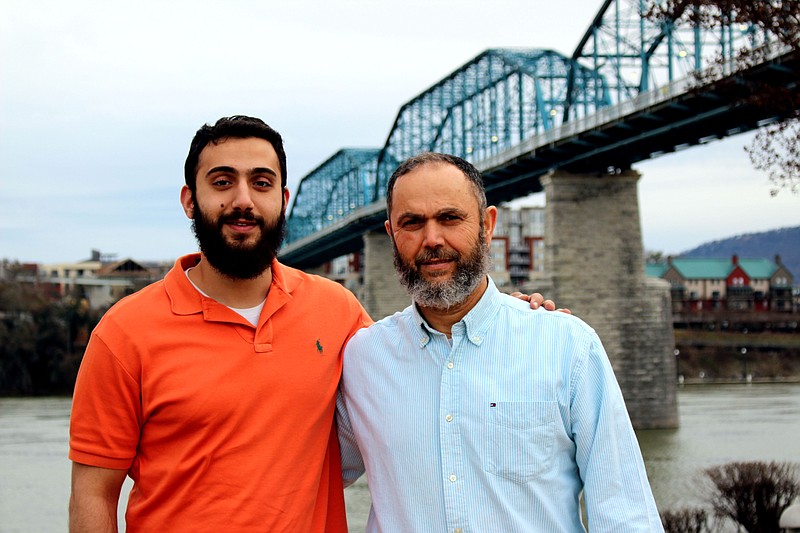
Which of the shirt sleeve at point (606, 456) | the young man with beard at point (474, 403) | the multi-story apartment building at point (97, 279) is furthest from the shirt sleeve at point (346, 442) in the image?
the multi-story apartment building at point (97, 279)

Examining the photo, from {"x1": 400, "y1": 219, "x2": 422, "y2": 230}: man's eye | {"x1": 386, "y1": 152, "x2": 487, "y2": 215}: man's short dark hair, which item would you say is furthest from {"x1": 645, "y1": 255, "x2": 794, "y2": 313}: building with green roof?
{"x1": 400, "y1": 219, "x2": 422, "y2": 230}: man's eye

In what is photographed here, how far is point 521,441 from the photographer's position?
2.97m

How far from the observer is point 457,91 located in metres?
59.1

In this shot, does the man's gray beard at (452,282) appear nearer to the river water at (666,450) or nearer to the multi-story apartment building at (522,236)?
the river water at (666,450)

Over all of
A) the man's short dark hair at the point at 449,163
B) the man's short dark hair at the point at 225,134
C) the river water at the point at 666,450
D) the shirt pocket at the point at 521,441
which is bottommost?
the river water at the point at 666,450

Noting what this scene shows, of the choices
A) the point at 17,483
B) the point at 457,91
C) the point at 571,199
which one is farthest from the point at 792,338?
the point at 17,483

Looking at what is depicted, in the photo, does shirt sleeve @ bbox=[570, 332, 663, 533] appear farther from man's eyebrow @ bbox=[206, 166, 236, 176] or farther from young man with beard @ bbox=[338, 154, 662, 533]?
man's eyebrow @ bbox=[206, 166, 236, 176]

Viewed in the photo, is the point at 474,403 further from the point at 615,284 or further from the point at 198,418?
the point at 615,284

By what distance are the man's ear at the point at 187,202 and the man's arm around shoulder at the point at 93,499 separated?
0.95m

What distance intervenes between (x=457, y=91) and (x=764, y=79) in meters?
38.7

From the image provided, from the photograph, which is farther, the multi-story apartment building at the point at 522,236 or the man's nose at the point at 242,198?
the multi-story apartment building at the point at 522,236

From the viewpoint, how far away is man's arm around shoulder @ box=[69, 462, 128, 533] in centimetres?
310

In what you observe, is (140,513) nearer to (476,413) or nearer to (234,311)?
(234,311)

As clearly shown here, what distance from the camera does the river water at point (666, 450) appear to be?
19.9 metres
